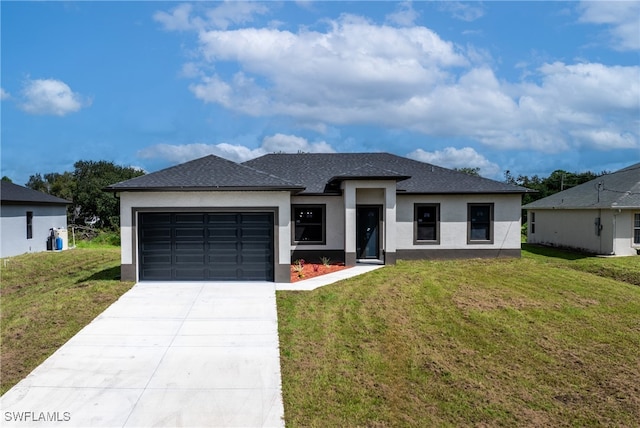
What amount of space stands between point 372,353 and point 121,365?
15.4ft

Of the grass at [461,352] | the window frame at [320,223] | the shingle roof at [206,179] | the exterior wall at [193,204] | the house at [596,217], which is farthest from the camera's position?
the house at [596,217]

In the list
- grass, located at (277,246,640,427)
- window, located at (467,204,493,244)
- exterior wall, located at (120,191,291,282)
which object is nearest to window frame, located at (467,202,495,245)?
window, located at (467,204,493,244)

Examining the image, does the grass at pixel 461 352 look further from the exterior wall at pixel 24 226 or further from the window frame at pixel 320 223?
the exterior wall at pixel 24 226

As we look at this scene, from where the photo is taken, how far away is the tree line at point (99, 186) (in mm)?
38562

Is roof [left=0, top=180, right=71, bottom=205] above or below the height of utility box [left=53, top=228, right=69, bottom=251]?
above

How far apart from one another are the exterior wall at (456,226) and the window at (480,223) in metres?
0.15

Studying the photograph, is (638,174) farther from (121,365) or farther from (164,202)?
(121,365)

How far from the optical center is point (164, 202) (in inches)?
520

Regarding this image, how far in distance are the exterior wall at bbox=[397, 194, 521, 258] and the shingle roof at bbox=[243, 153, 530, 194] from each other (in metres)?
0.43

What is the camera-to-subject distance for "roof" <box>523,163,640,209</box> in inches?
727

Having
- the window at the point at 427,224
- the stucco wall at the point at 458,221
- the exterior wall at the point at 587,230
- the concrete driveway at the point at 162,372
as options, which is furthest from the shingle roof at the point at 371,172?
the concrete driveway at the point at 162,372

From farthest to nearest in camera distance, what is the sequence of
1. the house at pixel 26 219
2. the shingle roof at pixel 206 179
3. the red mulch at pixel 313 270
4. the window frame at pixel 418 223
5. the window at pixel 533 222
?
the window at pixel 533 222 → the house at pixel 26 219 → the window frame at pixel 418 223 → the red mulch at pixel 313 270 → the shingle roof at pixel 206 179

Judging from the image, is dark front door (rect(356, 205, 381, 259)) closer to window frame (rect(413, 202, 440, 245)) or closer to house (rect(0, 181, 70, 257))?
window frame (rect(413, 202, 440, 245))

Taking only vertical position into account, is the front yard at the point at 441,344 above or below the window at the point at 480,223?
below
